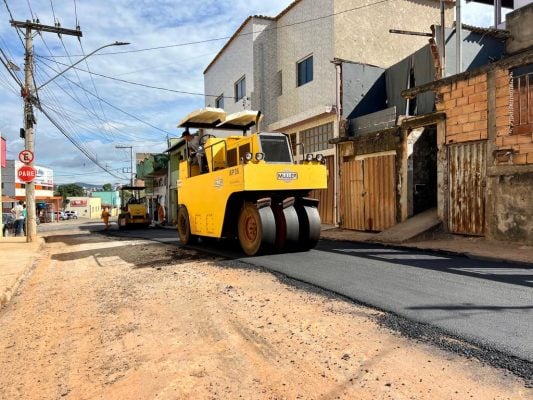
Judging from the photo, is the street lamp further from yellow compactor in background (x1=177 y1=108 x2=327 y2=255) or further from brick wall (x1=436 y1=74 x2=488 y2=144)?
brick wall (x1=436 y1=74 x2=488 y2=144)

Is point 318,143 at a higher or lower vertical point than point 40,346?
higher

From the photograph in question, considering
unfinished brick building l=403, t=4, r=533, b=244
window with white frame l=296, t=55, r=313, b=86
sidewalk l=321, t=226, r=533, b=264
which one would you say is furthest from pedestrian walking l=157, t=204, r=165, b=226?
unfinished brick building l=403, t=4, r=533, b=244

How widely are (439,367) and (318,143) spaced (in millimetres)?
15809

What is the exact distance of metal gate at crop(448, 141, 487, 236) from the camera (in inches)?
418

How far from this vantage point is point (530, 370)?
10.8ft

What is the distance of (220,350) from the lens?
159 inches

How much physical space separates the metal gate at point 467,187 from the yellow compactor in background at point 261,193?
3.89 m

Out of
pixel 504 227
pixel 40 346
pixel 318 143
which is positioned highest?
pixel 318 143

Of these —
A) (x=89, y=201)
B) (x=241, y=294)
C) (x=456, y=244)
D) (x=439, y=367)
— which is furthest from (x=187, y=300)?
(x=89, y=201)

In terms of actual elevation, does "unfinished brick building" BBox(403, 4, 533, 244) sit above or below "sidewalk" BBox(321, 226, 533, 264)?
above

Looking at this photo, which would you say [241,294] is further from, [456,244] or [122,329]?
[456,244]

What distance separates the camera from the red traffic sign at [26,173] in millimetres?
16103

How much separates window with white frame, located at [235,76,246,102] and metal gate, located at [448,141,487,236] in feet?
54.2

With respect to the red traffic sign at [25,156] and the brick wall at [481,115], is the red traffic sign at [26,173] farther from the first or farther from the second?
the brick wall at [481,115]
